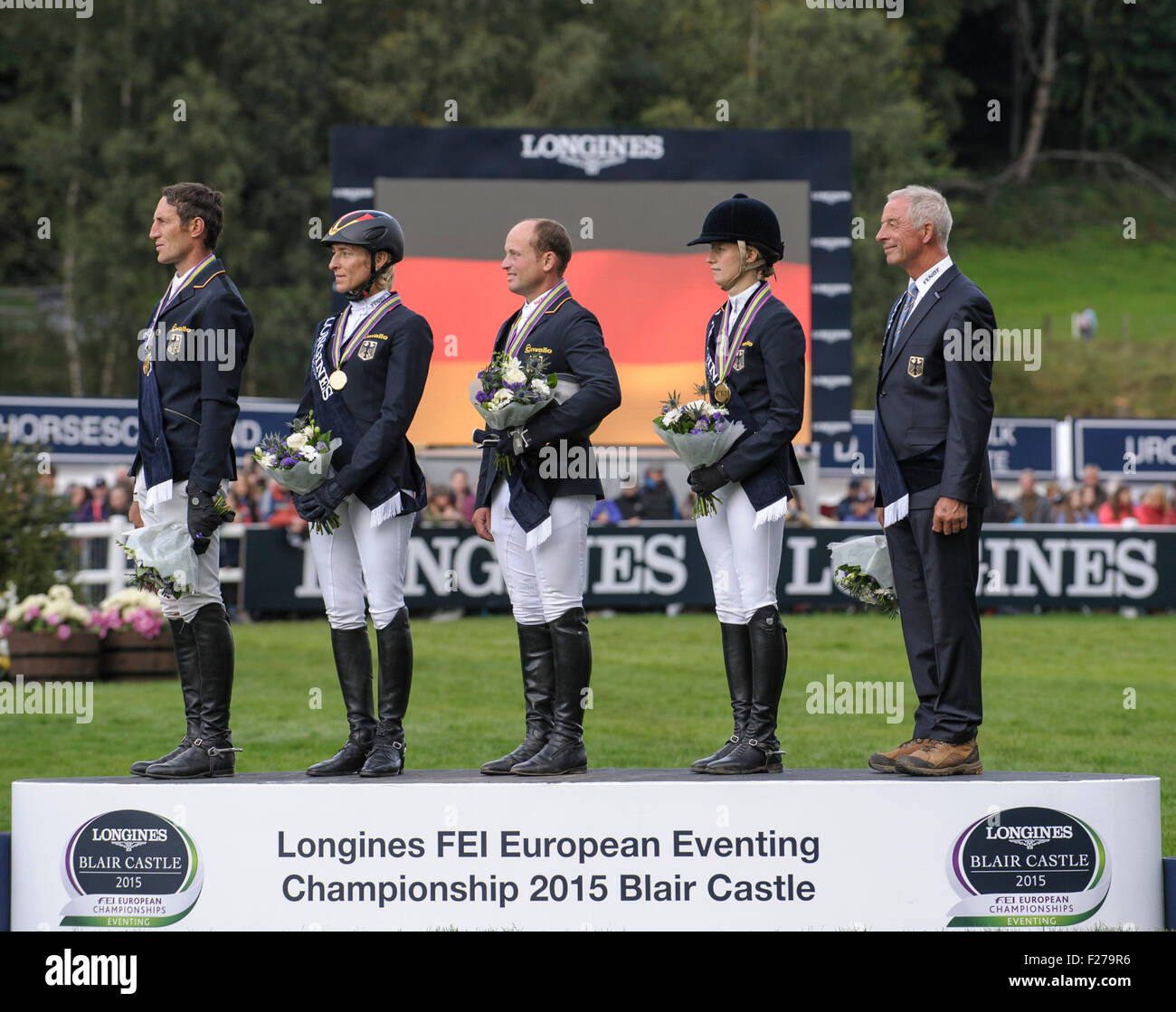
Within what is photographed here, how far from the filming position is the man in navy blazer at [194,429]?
6.54 metres

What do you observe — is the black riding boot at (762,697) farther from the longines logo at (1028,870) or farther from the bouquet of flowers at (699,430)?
the longines logo at (1028,870)

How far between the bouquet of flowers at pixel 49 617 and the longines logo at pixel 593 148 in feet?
23.1

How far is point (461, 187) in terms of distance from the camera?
18094 millimetres

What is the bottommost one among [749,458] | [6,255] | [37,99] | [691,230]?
[749,458]

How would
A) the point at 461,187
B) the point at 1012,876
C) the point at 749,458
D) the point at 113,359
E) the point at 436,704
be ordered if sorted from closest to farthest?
the point at 1012,876 → the point at 749,458 → the point at 436,704 → the point at 461,187 → the point at 113,359

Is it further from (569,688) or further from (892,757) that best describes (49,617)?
(892,757)

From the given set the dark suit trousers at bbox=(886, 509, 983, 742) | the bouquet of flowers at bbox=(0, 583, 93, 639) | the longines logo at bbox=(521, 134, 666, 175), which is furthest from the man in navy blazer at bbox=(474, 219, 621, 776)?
the longines logo at bbox=(521, 134, 666, 175)

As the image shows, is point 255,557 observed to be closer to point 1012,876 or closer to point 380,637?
point 380,637

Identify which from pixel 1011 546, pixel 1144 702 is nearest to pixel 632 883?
pixel 1144 702

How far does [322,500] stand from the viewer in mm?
6535

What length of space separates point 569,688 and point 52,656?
28.2 feet

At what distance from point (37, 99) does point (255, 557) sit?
102 feet
